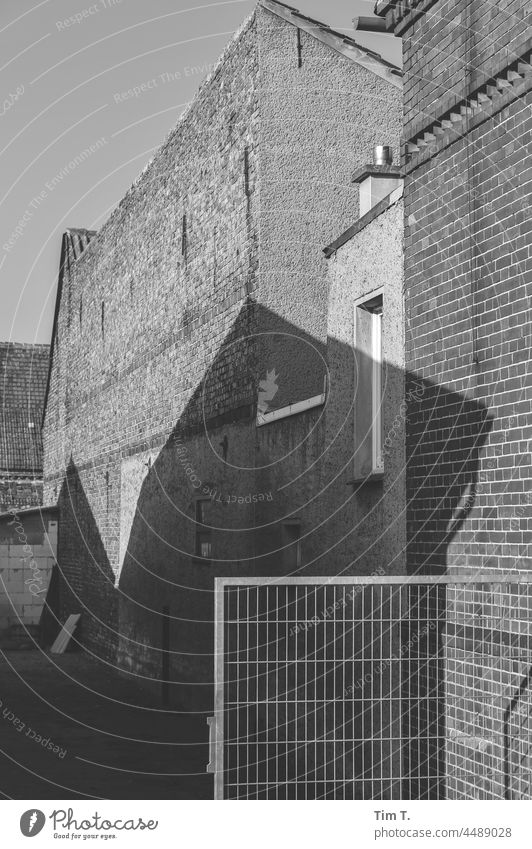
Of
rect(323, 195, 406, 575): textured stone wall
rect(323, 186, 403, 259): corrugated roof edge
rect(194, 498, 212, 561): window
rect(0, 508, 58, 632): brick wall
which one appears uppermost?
rect(323, 186, 403, 259): corrugated roof edge

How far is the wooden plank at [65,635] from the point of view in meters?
23.7

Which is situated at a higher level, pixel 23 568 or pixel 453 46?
pixel 453 46

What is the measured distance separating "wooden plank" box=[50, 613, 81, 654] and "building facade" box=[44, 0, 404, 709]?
4455 mm

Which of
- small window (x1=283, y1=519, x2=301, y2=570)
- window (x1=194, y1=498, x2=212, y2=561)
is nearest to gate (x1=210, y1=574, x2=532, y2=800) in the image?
small window (x1=283, y1=519, x2=301, y2=570)

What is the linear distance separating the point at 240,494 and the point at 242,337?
194 centimetres

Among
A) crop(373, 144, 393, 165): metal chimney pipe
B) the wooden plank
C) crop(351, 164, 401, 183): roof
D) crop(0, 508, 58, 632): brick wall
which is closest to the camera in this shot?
crop(351, 164, 401, 183): roof

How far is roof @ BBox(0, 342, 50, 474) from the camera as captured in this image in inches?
1443

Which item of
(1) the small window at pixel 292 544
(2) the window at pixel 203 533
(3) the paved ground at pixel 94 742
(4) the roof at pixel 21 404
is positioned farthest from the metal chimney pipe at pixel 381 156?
(4) the roof at pixel 21 404

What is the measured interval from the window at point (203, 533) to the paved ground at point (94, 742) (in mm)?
2256

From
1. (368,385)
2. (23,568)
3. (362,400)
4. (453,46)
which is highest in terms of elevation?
(453,46)

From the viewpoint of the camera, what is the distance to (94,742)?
13.1 metres

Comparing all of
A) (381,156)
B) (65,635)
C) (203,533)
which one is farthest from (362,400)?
(65,635)

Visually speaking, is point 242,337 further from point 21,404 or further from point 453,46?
point 21,404

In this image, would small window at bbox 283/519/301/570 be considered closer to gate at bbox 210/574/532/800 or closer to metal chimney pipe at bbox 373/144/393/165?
gate at bbox 210/574/532/800
